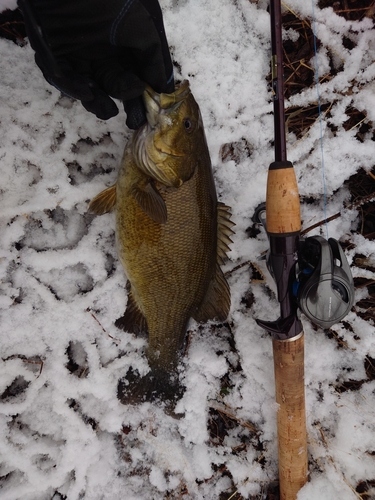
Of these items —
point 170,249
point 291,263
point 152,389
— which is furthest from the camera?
point 152,389

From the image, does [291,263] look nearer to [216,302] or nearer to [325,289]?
[325,289]

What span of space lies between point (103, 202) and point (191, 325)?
916mm

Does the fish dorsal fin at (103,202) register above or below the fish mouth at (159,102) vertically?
below

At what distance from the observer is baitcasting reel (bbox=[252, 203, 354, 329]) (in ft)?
5.49

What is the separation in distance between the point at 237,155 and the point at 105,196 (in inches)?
32.0

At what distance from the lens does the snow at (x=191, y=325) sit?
2098 millimetres

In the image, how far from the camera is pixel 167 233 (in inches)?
73.3

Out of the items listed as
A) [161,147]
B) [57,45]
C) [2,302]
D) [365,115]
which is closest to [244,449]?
[2,302]

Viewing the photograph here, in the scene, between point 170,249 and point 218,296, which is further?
point 218,296

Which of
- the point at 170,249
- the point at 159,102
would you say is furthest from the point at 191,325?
the point at 159,102

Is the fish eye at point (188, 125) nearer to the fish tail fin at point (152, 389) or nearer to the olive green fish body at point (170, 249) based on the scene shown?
the olive green fish body at point (170, 249)

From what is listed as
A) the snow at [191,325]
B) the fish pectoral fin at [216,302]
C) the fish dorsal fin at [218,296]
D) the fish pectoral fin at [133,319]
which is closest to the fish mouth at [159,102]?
the snow at [191,325]

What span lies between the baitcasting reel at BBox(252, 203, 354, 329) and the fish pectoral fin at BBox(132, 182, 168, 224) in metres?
0.72

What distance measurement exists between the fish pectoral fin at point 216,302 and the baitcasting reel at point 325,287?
44 cm
